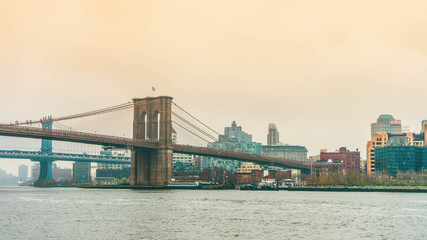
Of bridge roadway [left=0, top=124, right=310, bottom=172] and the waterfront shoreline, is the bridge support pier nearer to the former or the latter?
bridge roadway [left=0, top=124, right=310, bottom=172]

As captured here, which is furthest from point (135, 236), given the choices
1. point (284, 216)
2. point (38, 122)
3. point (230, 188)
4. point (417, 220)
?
point (230, 188)

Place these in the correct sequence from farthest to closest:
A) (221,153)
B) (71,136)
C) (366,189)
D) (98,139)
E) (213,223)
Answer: (221,153) < (366,189) < (98,139) < (71,136) < (213,223)

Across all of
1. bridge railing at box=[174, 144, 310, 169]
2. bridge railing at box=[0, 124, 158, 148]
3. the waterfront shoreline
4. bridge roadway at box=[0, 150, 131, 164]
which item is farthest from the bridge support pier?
the waterfront shoreline

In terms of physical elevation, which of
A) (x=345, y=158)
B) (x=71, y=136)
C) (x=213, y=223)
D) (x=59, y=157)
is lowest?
(x=213, y=223)

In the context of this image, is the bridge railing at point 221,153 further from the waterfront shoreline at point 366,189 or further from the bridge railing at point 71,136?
the waterfront shoreline at point 366,189

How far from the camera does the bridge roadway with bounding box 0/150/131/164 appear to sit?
170625mm

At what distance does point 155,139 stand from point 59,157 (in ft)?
273

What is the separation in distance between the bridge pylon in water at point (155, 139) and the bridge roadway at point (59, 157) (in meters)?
70.0

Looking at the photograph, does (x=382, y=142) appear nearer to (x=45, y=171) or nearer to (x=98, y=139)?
(x=45, y=171)

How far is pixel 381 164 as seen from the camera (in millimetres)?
165250

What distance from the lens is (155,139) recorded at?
109750 mm

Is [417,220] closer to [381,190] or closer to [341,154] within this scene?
[381,190]

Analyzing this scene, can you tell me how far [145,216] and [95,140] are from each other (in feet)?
158

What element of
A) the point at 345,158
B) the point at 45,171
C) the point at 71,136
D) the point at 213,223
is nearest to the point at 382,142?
the point at 345,158
